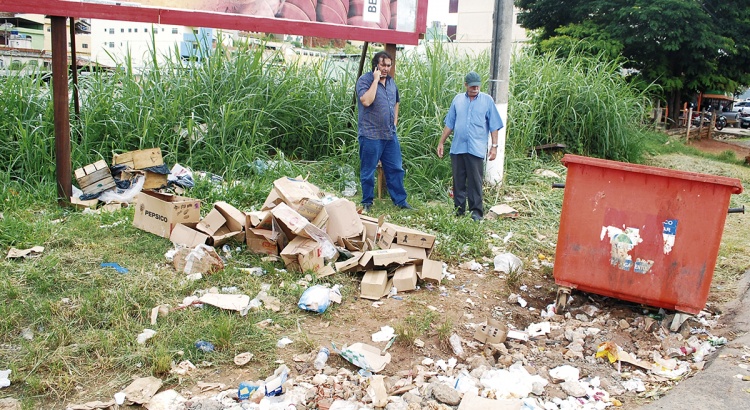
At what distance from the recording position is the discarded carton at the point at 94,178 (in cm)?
664

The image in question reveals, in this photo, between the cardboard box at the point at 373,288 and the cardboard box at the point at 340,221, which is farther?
the cardboard box at the point at 340,221

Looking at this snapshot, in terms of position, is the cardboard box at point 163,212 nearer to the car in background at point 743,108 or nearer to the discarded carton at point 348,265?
the discarded carton at point 348,265

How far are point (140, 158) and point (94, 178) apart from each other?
0.50m

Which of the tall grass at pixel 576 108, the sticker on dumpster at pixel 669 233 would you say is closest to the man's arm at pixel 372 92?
the sticker on dumpster at pixel 669 233

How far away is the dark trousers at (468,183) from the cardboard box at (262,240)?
257cm

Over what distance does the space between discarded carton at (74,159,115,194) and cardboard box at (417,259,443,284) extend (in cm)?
358

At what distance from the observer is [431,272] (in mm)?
5148

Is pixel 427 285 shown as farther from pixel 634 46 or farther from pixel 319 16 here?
pixel 634 46

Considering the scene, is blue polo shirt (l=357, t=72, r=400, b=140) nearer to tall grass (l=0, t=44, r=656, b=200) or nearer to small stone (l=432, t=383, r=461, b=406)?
tall grass (l=0, t=44, r=656, b=200)

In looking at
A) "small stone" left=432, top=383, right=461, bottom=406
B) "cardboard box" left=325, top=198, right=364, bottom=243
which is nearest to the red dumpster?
"small stone" left=432, top=383, right=461, bottom=406

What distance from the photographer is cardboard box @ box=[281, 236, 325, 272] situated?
197 inches

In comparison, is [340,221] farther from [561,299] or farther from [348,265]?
[561,299]

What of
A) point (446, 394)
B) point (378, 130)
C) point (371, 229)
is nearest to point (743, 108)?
point (378, 130)

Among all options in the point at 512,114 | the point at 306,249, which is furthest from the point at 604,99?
the point at 306,249
